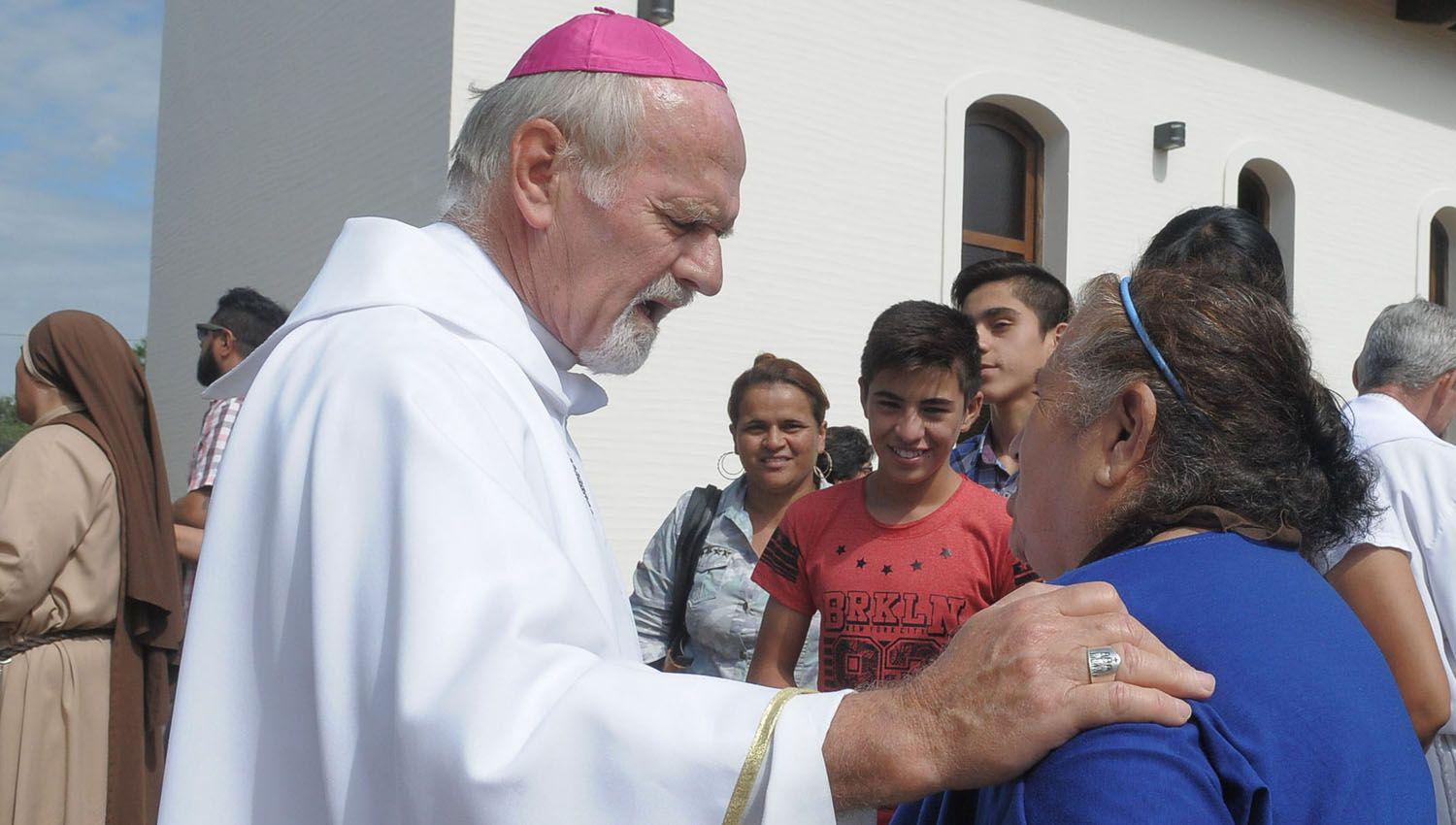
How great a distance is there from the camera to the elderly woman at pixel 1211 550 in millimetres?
1332

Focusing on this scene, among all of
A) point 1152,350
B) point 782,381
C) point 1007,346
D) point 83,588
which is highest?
point 1007,346

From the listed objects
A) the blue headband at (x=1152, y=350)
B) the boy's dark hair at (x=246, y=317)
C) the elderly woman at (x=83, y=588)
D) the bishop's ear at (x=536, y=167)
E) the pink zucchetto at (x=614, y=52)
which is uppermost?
the pink zucchetto at (x=614, y=52)

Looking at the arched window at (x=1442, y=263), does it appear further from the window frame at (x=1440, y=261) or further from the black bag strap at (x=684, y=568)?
the black bag strap at (x=684, y=568)

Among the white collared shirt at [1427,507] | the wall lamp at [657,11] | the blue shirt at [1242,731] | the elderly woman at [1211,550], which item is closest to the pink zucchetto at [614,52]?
the elderly woman at [1211,550]

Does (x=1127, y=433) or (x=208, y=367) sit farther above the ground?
(x=208, y=367)

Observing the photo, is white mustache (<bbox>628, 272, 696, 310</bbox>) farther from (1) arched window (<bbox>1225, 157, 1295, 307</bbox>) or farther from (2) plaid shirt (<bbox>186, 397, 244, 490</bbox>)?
(1) arched window (<bbox>1225, 157, 1295, 307</bbox>)

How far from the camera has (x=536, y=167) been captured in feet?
7.02

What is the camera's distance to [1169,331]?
5.45ft

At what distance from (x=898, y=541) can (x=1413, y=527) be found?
1222 millimetres

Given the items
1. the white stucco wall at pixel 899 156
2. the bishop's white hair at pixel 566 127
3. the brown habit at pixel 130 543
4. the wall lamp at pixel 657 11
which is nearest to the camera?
the bishop's white hair at pixel 566 127

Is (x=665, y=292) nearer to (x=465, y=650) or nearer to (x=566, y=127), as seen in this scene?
(x=566, y=127)

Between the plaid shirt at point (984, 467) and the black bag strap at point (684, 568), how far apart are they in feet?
2.99

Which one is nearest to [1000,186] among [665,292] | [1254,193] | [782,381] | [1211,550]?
[1254,193]

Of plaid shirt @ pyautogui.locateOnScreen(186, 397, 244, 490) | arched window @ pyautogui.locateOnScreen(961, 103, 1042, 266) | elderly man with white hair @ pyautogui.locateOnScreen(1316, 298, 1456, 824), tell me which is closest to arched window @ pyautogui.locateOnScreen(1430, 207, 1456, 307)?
arched window @ pyautogui.locateOnScreen(961, 103, 1042, 266)
